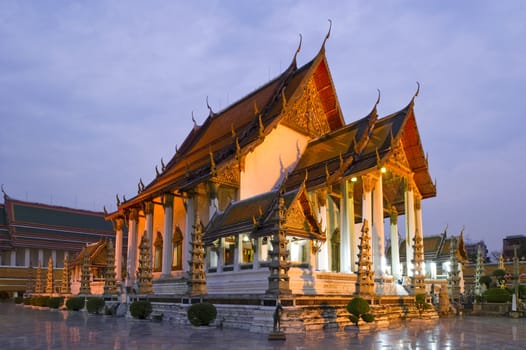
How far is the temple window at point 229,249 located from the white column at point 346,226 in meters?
4.46

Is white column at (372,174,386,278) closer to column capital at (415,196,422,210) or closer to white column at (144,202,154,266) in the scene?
column capital at (415,196,422,210)

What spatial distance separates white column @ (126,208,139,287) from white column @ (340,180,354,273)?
12.5 m

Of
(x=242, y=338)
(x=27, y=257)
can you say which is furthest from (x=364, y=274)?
(x=27, y=257)

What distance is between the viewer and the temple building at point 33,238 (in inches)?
1950

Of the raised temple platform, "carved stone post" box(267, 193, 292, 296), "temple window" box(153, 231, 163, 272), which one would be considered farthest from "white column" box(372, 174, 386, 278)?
"temple window" box(153, 231, 163, 272)

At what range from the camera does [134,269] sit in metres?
29.1

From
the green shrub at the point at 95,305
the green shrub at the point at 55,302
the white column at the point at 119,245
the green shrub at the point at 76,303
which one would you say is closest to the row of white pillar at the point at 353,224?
the green shrub at the point at 95,305

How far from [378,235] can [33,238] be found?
1558 inches

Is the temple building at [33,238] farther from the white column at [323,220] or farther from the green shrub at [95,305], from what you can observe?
the white column at [323,220]

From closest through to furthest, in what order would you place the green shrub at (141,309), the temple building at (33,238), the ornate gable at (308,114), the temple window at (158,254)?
the green shrub at (141,309), the ornate gable at (308,114), the temple window at (158,254), the temple building at (33,238)

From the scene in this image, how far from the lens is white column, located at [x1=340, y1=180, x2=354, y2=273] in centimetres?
2164

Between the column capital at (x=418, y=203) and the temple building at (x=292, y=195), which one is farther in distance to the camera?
the column capital at (x=418, y=203)

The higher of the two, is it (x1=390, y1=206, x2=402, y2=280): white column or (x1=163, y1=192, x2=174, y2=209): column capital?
(x1=163, y1=192, x2=174, y2=209): column capital

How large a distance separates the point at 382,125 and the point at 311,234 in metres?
8.35
